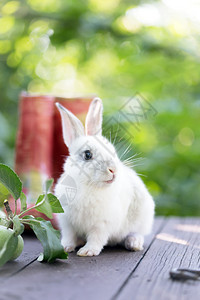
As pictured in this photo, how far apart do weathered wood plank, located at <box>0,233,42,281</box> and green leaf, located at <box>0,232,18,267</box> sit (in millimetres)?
56

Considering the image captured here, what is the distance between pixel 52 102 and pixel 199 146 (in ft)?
5.18

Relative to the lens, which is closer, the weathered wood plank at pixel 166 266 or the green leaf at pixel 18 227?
the weathered wood plank at pixel 166 266

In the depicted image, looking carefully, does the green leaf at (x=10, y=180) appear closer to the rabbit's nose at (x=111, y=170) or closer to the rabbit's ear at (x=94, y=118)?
the rabbit's nose at (x=111, y=170)

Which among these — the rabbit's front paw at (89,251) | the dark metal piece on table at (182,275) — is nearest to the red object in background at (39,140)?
the rabbit's front paw at (89,251)

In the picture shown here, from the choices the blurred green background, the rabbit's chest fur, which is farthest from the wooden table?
the blurred green background

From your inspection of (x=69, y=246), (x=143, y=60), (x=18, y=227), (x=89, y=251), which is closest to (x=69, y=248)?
(x=69, y=246)

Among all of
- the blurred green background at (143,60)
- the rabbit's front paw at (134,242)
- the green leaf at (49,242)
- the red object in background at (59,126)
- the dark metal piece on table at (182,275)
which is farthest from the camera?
the blurred green background at (143,60)

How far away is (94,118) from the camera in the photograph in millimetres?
1847

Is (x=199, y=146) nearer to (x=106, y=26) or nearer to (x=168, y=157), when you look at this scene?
(x=168, y=157)

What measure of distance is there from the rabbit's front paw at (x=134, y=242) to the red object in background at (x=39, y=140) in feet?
2.12

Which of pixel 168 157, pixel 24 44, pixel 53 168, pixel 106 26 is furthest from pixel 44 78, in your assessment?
pixel 53 168

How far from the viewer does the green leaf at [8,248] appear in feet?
Answer: 4.40

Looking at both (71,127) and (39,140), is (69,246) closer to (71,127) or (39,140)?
(71,127)

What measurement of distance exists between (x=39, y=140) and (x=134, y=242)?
864mm
